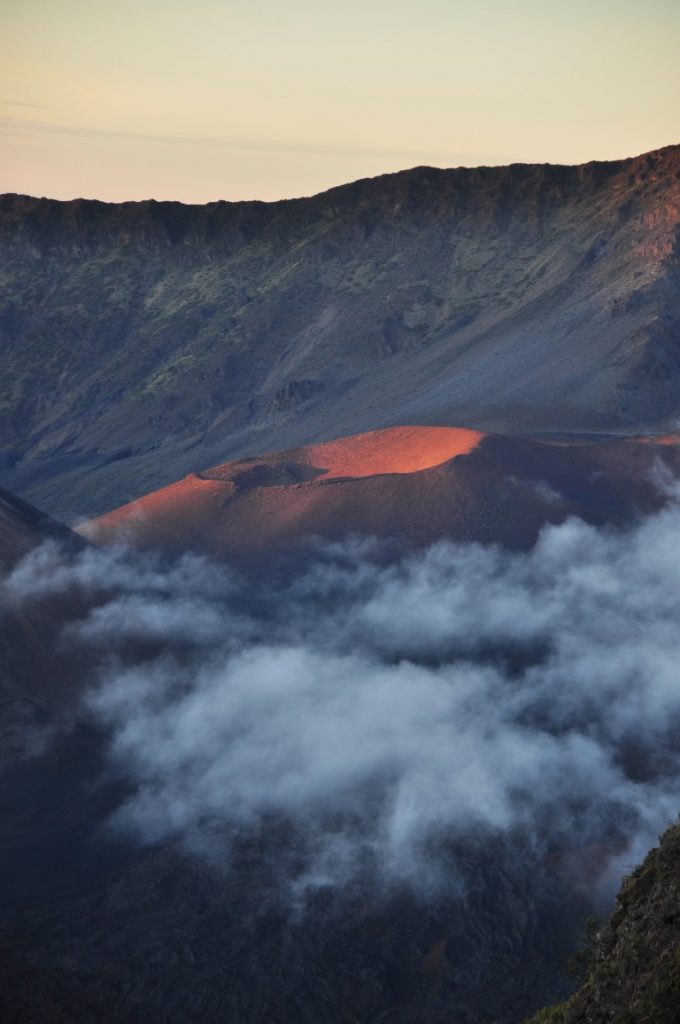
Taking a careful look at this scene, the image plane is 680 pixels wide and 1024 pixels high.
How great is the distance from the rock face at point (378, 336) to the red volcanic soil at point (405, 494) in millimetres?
19790

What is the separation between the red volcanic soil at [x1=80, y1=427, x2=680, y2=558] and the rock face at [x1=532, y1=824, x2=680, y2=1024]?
68682 mm

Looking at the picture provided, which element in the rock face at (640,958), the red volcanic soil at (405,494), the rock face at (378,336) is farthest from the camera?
the rock face at (378,336)

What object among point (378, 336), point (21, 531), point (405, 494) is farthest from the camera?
point (378, 336)

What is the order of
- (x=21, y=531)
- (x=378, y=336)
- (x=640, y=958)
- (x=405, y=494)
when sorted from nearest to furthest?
1. (x=640, y=958)
2. (x=21, y=531)
3. (x=405, y=494)
4. (x=378, y=336)

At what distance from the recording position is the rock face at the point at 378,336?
5551 inches

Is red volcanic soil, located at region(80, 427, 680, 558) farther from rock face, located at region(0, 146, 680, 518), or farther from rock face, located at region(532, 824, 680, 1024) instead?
rock face, located at region(532, 824, 680, 1024)

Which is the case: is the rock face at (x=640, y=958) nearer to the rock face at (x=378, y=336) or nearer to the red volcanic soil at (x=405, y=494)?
the red volcanic soil at (x=405, y=494)

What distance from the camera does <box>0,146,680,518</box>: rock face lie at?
141 metres

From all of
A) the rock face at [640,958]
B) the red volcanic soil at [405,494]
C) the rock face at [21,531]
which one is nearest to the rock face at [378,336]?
the red volcanic soil at [405,494]

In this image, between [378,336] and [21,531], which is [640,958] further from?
[378,336]

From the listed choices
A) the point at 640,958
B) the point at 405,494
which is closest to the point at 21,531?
the point at 405,494

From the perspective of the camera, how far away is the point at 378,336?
16825 centimetres

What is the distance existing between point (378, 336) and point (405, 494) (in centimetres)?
7174

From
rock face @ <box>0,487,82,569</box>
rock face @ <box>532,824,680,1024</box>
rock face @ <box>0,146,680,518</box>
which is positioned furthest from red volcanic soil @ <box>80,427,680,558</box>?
rock face @ <box>532,824,680,1024</box>
